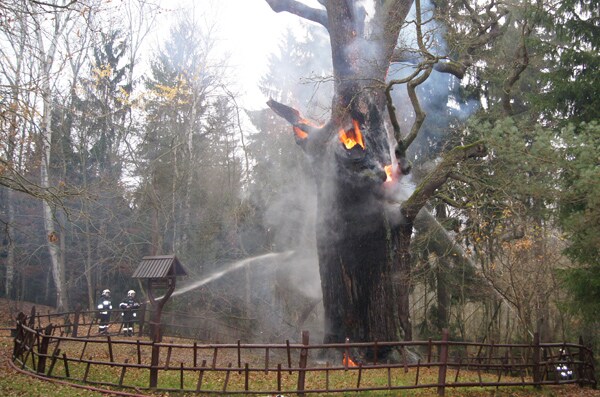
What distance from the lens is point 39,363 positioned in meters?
9.59

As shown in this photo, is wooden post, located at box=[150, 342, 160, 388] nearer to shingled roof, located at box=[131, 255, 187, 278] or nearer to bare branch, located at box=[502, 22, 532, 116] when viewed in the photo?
shingled roof, located at box=[131, 255, 187, 278]

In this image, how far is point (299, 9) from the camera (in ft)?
47.8

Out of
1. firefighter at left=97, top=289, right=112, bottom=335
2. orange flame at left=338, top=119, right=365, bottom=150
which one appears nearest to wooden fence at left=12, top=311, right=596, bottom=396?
firefighter at left=97, top=289, right=112, bottom=335

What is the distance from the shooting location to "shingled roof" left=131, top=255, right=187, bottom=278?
12.9 meters

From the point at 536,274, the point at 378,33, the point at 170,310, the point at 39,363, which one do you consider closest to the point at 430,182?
→ the point at 378,33

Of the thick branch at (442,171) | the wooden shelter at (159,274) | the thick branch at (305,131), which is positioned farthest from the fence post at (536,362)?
the wooden shelter at (159,274)

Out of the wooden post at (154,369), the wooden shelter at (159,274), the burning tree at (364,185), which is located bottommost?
the wooden post at (154,369)

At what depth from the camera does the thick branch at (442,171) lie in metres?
12.0

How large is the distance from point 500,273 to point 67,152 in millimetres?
19571

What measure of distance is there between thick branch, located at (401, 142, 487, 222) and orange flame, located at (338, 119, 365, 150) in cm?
179

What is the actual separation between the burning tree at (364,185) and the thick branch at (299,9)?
74 cm

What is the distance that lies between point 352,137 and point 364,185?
1272 mm

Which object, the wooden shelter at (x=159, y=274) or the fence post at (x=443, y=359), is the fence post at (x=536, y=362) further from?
the wooden shelter at (x=159, y=274)

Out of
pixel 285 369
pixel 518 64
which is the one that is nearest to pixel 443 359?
pixel 285 369
